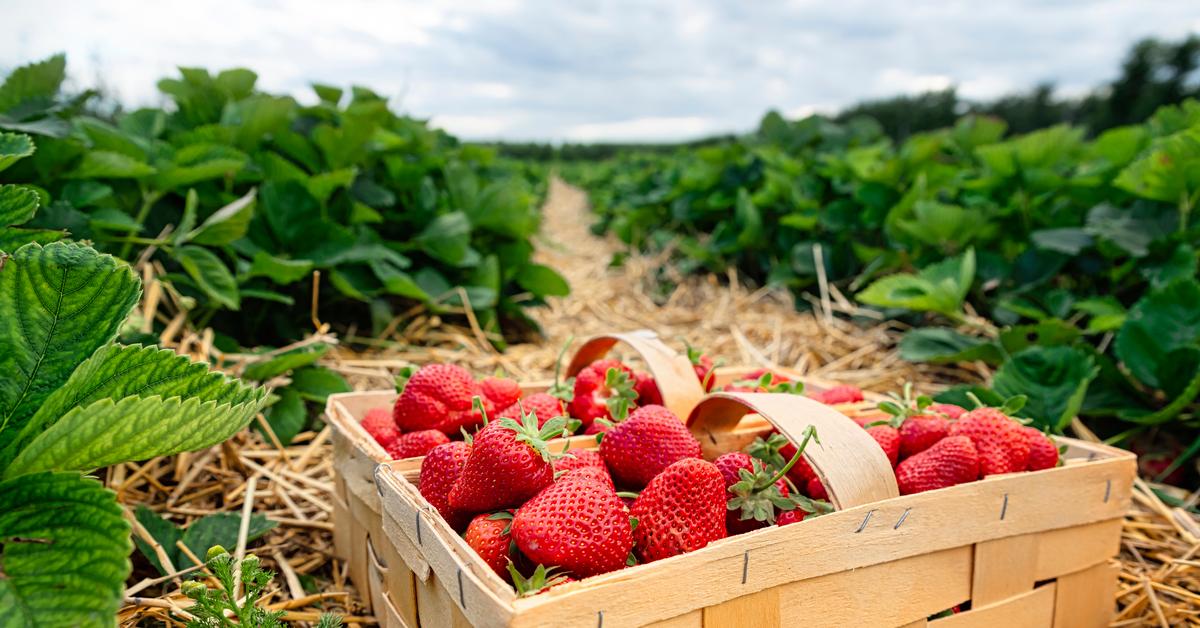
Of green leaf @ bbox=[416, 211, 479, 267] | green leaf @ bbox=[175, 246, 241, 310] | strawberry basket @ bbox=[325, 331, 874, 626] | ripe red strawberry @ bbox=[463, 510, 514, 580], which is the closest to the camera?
ripe red strawberry @ bbox=[463, 510, 514, 580]

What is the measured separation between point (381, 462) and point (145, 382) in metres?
0.43

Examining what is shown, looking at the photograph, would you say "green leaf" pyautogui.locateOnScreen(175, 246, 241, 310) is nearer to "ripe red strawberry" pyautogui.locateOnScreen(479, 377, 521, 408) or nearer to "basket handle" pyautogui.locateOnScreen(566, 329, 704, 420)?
"ripe red strawberry" pyautogui.locateOnScreen(479, 377, 521, 408)

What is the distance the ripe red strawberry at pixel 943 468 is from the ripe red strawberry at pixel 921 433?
81 millimetres

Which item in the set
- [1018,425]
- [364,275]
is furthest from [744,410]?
[364,275]

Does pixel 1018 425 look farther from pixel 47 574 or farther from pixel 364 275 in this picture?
pixel 364 275

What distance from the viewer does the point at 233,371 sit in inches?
79.7

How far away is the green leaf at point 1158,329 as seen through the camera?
6.52 ft

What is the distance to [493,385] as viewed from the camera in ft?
4.79

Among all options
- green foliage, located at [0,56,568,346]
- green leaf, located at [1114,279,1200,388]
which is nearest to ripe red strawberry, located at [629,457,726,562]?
green foliage, located at [0,56,568,346]

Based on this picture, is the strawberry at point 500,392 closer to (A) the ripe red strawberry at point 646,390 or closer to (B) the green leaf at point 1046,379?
(A) the ripe red strawberry at point 646,390

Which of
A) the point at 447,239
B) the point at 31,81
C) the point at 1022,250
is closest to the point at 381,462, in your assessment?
the point at 31,81

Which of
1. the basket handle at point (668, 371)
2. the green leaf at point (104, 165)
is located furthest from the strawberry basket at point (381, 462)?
the green leaf at point (104, 165)

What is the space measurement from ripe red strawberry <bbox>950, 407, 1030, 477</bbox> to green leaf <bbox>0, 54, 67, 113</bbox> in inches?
87.5

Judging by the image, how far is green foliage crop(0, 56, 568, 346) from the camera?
202cm
